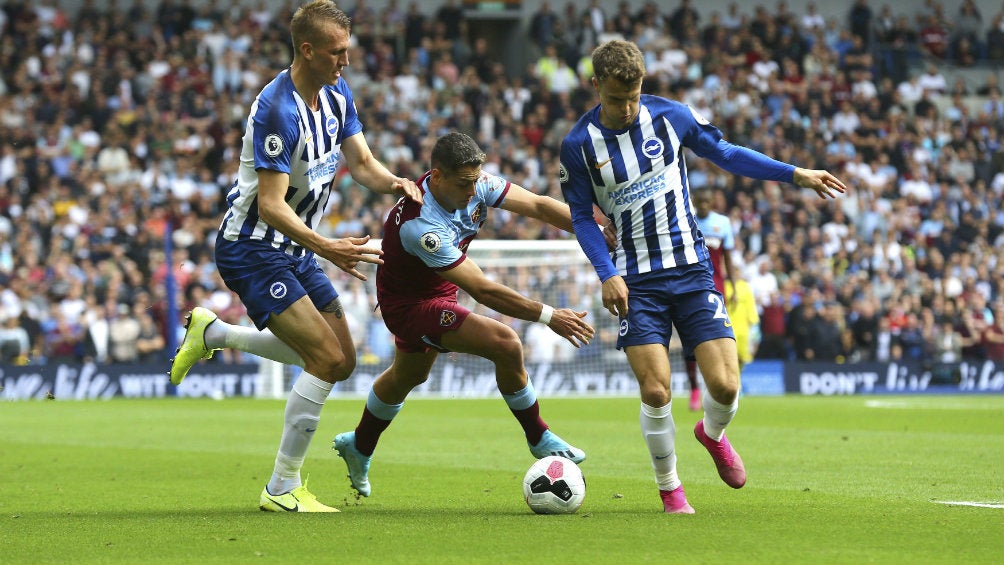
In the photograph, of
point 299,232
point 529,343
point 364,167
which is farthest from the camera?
point 529,343

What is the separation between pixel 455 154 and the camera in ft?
23.4

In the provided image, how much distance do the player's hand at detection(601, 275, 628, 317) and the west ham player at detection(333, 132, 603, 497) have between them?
169mm

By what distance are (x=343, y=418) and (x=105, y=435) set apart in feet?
8.87

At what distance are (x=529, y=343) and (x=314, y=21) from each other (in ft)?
49.9

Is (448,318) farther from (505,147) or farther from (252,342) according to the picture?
(505,147)

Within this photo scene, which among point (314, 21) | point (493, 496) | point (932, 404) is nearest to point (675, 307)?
point (493, 496)

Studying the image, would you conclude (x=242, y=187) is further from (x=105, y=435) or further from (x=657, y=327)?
(x=105, y=435)

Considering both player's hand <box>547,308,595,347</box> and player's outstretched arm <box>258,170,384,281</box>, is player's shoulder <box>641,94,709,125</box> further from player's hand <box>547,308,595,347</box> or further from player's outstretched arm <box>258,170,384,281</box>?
player's outstretched arm <box>258,170,384,281</box>

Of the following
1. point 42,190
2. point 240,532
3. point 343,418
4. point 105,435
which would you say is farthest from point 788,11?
point 240,532

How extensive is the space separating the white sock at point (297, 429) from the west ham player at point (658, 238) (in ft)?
5.14

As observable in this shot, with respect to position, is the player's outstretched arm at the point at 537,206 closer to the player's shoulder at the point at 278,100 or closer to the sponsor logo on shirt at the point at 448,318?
the sponsor logo on shirt at the point at 448,318

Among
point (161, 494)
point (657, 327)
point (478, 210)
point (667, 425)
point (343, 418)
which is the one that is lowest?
point (343, 418)

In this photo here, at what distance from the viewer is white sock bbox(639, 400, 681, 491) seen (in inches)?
273

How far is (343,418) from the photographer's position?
50.6 ft
